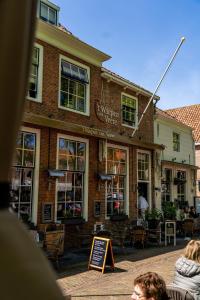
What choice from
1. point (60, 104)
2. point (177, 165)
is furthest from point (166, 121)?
point (60, 104)

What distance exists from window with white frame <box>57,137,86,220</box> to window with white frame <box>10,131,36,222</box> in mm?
1176

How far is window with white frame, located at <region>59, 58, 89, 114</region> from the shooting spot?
12.2m

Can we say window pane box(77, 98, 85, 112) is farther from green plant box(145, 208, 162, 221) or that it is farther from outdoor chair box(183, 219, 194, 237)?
outdoor chair box(183, 219, 194, 237)

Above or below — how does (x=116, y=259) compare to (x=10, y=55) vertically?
below

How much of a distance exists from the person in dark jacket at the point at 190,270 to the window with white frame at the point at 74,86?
8111mm

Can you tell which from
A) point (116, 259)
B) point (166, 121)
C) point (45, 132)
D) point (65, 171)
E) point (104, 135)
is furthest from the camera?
point (166, 121)

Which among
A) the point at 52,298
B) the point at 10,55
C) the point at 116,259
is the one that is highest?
the point at 10,55

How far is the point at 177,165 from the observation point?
1938cm

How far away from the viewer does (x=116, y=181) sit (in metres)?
14.4

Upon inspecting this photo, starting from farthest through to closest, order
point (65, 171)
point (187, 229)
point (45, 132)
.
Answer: point (187, 229) < point (65, 171) < point (45, 132)

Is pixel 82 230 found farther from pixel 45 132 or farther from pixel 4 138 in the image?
pixel 4 138

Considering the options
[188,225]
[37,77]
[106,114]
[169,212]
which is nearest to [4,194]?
[37,77]

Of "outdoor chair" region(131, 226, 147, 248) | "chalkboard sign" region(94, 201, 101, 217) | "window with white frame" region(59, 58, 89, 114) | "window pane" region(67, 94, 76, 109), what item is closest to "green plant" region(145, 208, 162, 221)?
"outdoor chair" region(131, 226, 147, 248)

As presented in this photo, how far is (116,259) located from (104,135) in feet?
14.1
